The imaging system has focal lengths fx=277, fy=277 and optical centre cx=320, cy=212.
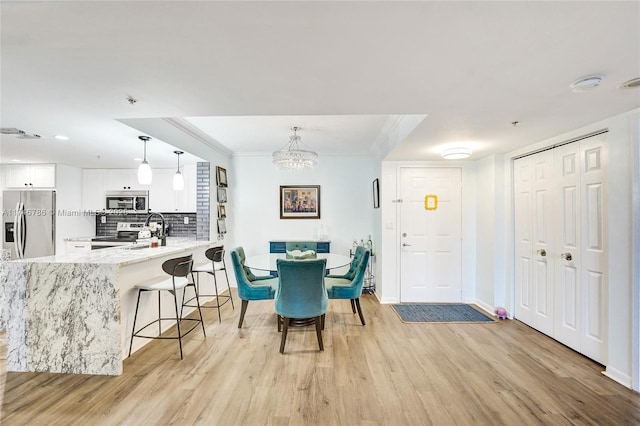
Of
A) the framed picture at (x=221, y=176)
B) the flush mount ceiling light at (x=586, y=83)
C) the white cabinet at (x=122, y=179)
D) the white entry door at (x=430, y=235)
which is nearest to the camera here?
the flush mount ceiling light at (x=586, y=83)

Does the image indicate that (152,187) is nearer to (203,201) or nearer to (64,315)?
(203,201)

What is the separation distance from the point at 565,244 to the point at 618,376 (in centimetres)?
114

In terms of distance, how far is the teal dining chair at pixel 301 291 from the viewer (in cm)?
255

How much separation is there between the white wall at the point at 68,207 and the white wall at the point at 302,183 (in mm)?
2705

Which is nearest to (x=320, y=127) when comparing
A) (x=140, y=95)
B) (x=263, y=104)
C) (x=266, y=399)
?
(x=263, y=104)

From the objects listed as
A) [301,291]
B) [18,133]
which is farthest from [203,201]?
[301,291]

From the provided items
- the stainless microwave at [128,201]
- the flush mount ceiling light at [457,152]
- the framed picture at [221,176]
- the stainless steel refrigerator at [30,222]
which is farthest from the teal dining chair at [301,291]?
the stainless steel refrigerator at [30,222]

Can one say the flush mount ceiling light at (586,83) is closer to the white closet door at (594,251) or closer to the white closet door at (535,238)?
the white closet door at (594,251)

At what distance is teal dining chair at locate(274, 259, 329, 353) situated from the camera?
2551 millimetres

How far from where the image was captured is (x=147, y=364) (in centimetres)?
243

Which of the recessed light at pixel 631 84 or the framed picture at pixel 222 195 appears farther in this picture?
the framed picture at pixel 222 195

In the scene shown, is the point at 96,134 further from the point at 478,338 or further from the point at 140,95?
the point at 478,338

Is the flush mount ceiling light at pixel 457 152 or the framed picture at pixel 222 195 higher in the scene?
the flush mount ceiling light at pixel 457 152

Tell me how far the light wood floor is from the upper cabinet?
2493 millimetres
